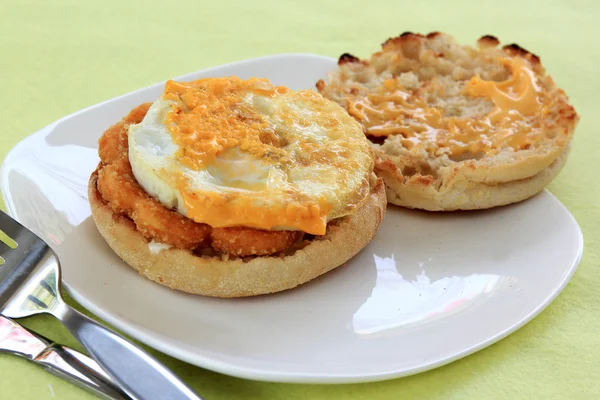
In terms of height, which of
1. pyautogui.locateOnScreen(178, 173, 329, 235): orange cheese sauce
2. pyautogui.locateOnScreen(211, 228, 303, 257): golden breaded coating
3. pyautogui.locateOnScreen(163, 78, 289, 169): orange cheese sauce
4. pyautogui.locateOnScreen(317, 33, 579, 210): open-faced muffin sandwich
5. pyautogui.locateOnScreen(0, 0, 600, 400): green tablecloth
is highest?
pyautogui.locateOnScreen(163, 78, 289, 169): orange cheese sauce

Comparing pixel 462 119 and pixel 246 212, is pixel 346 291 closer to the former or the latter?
pixel 246 212

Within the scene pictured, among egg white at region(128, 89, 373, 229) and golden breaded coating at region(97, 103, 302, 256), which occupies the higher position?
egg white at region(128, 89, 373, 229)

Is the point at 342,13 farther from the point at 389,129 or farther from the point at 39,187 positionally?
the point at 39,187

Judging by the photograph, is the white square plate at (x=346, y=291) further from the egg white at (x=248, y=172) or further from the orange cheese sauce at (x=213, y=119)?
the orange cheese sauce at (x=213, y=119)

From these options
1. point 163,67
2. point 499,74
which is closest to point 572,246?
point 499,74

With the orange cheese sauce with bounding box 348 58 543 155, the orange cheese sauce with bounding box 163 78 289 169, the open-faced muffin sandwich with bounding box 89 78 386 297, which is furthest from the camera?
the orange cheese sauce with bounding box 348 58 543 155

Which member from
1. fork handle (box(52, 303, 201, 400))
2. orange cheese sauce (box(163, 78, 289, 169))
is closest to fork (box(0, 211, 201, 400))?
fork handle (box(52, 303, 201, 400))

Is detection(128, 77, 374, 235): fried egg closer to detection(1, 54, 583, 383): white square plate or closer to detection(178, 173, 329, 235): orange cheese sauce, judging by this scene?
detection(178, 173, 329, 235): orange cheese sauce
